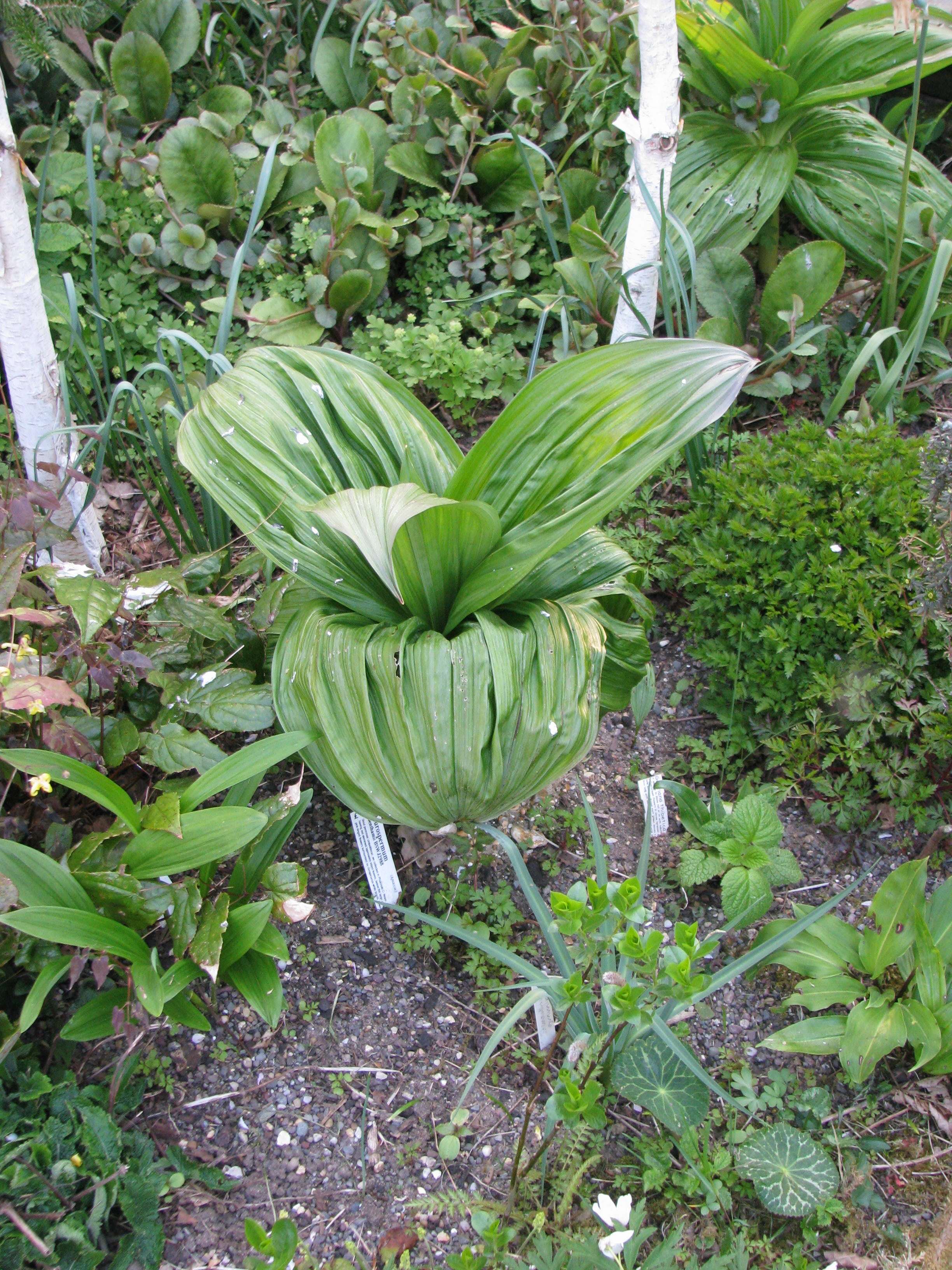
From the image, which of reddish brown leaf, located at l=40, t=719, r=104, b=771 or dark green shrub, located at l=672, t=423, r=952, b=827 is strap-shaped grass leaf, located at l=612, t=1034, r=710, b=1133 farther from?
reddish brown leaf, located at l=40, t=719, r=104, b=771

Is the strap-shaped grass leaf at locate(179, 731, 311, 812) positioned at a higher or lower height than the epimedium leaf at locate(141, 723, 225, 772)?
higher

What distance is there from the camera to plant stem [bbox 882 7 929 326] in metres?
2.33

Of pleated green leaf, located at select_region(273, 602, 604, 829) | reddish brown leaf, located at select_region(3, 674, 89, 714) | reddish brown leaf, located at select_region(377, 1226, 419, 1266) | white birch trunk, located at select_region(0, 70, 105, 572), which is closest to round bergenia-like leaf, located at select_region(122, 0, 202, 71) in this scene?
white birch trunk, located at select_region(0, 70, 105, 572)

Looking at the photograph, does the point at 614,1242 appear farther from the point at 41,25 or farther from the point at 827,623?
the point at 41,25

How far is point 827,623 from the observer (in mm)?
2049

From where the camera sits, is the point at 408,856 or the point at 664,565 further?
the point at 664,565

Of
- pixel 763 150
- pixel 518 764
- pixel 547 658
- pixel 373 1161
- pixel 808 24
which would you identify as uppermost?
pixel 808 24

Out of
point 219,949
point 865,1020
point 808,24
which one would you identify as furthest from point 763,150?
point 219,949

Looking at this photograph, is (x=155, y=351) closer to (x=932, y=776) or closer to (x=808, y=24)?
(x=808, y=24)

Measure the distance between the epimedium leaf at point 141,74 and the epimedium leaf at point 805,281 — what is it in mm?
1986

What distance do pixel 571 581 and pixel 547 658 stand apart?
25 cm

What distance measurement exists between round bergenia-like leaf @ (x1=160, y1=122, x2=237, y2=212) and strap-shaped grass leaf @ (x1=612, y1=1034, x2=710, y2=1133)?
2525mm

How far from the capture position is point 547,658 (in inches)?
64.7

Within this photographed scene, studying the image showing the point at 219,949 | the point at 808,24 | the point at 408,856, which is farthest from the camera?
the point at 808,24
